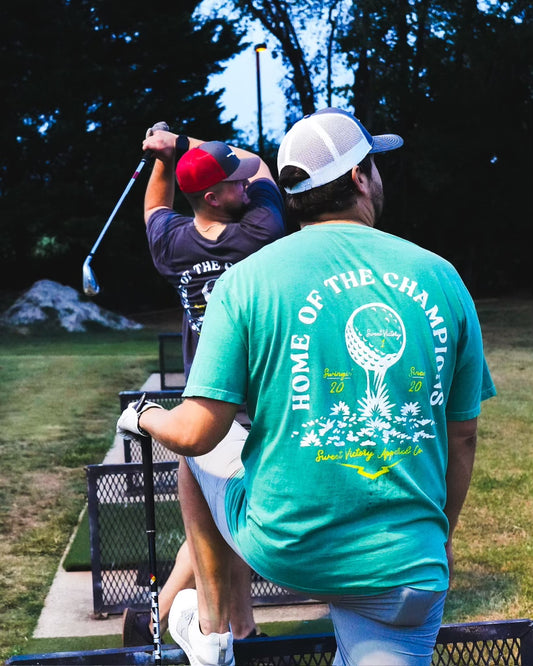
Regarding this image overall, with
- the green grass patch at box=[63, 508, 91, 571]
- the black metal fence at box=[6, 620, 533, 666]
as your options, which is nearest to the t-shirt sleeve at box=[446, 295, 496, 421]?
the black metal fence at box=[6, 620, 533, 666]

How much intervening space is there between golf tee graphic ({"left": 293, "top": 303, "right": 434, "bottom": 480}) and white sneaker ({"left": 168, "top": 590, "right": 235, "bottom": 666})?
80 cm

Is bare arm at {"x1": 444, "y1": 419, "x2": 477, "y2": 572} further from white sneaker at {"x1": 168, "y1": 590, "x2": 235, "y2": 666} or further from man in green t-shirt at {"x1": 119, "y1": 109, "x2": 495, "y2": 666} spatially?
white sneaker at {"x1": 168, "y1": 590, "x2": 235, "y2": 666}

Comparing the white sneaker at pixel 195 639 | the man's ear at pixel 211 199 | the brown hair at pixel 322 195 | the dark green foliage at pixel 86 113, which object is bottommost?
the white sneaker at pixel 195 639

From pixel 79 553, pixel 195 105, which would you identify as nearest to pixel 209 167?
pixel 79 553

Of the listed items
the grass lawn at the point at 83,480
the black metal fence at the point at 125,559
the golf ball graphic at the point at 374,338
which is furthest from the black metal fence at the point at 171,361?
the golf ball graphic at the point at 374,338

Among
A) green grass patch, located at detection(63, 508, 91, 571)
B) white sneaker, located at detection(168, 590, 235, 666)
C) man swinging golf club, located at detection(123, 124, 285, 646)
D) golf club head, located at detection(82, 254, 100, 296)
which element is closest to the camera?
white sneaker, located at detection(168, 590, 235, 666)

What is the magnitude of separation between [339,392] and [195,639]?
95 centimetres

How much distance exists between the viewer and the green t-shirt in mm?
1838

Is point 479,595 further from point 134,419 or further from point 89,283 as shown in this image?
point 134,419

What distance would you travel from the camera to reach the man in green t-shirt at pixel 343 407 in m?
1.84

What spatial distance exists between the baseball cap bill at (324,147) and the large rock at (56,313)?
60.7ft

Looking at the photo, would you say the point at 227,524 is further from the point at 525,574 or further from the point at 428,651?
the point at 525,574

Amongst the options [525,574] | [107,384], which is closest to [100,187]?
[107,384]

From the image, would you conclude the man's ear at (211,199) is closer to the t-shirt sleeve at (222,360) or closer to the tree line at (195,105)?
the t-shirt sleeve at (222,360)
